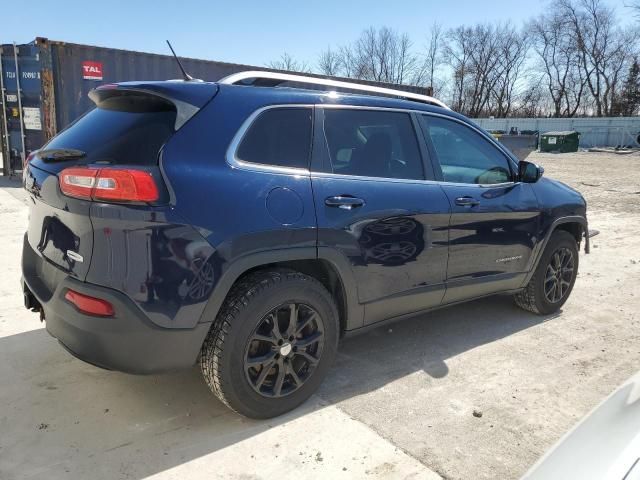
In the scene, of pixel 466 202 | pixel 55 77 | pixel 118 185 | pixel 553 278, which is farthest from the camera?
pixel 55 77

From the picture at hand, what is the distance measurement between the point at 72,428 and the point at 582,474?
2532 mm

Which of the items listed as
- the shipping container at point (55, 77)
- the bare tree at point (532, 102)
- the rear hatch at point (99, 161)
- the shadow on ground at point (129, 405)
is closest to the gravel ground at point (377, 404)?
the shadow on ground at point (129, 405)

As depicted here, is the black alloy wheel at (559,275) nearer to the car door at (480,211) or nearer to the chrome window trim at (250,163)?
the car door at (480,211)

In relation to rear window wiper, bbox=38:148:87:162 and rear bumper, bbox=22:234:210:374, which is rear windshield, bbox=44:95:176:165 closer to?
rear window wiper, bbox=38:148:87:162

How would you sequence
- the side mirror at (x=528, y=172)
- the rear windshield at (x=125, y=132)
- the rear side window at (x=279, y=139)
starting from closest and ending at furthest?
the rear windshield at (x=125, y=132), the rear side window at (x=279, y=139), the side mirror at (x=528, y=172)

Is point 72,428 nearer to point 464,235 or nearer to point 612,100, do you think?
point 464,235


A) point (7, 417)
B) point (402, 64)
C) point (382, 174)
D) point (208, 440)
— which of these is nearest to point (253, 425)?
point (208, 440)

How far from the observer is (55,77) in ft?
32.7

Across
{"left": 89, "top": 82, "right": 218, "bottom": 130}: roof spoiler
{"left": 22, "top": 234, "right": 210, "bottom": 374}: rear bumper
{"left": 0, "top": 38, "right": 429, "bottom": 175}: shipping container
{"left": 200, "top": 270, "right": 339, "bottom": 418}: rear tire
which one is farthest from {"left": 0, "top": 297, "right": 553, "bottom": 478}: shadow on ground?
{"left": 0, "top": 38, "right": 429, "bottom": 175}: shipping container

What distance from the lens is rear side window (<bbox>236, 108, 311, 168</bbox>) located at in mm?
2814

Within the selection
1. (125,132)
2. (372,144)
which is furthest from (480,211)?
(125,132)

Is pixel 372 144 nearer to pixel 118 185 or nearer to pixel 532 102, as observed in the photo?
pixel 118 185

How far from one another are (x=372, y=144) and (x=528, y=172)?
5.28 ft

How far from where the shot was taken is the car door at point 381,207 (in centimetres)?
305
